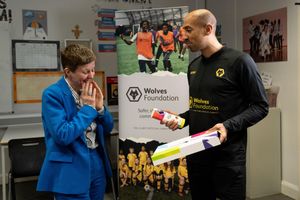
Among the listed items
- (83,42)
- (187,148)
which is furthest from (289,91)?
(83,42)

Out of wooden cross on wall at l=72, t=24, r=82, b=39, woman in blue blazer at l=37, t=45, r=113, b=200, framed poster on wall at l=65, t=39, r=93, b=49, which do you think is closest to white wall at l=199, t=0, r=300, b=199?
framed poster on wall at l=65, t=39, r=93, b=49

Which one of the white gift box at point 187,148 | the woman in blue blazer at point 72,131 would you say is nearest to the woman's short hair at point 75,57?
the woman in blue blazer at point 72,131

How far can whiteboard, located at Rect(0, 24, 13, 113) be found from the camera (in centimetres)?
366

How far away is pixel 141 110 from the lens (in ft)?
9.88

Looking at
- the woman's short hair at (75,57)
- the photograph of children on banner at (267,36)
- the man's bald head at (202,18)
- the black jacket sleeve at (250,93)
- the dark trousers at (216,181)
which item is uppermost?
the photograph of children on banner at (267,36)

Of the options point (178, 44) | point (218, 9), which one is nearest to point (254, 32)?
point (218, 9)

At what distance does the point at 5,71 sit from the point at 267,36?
2955mm

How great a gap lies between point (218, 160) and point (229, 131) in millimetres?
204

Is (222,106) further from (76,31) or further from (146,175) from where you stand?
(76,31)

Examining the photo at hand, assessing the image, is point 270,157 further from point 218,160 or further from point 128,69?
point 218,160

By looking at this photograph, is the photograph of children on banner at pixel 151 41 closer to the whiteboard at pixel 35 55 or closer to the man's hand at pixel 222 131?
the whiteboard at pixel 35 55

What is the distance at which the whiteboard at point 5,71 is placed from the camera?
3658 mm

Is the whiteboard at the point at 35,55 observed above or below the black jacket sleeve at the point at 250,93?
above

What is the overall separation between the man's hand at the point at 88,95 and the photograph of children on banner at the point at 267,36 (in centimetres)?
250
